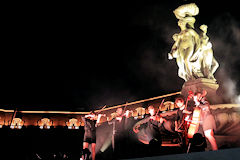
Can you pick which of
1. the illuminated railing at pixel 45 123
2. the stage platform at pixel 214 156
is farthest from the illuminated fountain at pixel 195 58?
the illuminated railing at pixel 45 123

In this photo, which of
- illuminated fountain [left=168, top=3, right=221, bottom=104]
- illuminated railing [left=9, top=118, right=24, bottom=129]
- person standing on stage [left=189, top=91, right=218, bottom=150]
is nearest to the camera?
person standing on stage [left=189, top=91, right=218, bottom=150]

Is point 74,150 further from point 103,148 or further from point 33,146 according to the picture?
point 103,148

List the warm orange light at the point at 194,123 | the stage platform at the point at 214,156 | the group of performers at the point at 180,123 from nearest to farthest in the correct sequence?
the stage platform at the point at 214,156 → the group of performers at the point at 180,123 → the warm orange light at the point at 194,123

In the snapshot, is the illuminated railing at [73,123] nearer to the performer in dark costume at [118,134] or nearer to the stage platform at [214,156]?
the performer in dark costume at [118,134]

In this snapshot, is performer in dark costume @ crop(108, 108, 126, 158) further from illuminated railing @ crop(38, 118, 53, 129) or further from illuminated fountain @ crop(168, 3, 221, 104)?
illuminated railing @ crop(38, 118, 53, 129)

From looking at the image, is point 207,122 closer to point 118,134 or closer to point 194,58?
point 118,134

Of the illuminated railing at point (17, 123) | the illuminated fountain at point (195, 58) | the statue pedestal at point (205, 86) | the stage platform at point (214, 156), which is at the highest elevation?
the illuminated fountain at point (195, 58)

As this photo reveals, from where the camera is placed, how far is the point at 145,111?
14.3m

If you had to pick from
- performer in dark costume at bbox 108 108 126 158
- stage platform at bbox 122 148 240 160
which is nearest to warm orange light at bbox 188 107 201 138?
performer in dark costume at bbox 108 108 126 158

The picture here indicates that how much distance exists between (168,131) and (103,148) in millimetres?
2955

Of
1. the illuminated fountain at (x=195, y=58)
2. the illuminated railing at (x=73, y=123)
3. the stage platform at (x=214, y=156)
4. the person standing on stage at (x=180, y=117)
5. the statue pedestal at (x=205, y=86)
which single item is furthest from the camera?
the illuminated railing at (x=73, y=123)

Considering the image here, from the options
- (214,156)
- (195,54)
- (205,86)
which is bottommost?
(214,156)

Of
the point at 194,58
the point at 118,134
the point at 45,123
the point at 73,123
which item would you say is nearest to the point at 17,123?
the point at 45,123

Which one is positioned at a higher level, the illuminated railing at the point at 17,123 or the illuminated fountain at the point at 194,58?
the illuminated fountain at the point at 194,58
